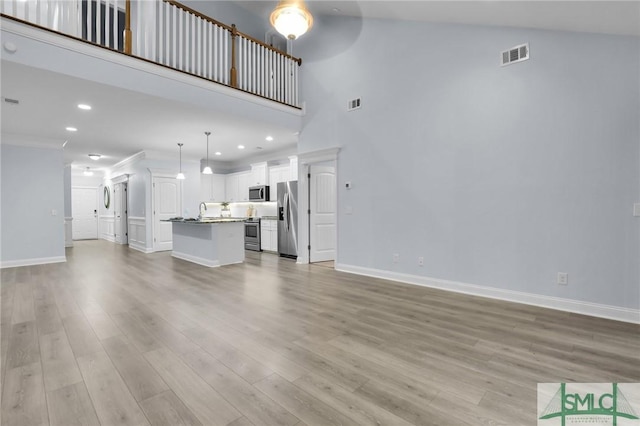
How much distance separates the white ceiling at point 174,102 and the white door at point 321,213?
1.11 metres

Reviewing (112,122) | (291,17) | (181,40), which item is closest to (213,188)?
(112,122)

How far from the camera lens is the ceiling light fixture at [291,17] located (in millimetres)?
2461

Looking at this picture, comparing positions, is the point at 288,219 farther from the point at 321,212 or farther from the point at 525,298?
the point at 525,298

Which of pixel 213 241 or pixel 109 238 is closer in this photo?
pixel 213 241

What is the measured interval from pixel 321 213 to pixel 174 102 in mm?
3295

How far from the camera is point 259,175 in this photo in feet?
27.9

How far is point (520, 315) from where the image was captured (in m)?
3.12

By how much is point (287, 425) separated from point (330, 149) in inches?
178

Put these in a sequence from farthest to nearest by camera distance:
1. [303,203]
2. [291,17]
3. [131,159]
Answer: [131,159] < [303,203] < [291,17]

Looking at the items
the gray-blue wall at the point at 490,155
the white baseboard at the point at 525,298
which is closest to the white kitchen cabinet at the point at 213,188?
the gray-blue wall at the point at 490,155

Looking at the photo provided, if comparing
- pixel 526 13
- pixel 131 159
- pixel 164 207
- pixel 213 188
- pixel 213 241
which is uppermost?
pixel 526 13

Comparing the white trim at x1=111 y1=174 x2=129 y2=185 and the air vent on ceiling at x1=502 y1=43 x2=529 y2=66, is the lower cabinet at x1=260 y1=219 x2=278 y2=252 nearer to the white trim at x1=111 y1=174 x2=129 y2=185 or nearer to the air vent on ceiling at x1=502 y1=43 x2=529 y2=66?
the white trim at x1=111 y1=174 x2=129 y2=185

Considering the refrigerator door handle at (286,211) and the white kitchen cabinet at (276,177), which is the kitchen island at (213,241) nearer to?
the refrigerator door handle at (286,211)

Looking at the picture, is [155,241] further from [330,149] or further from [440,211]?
[440,211]
